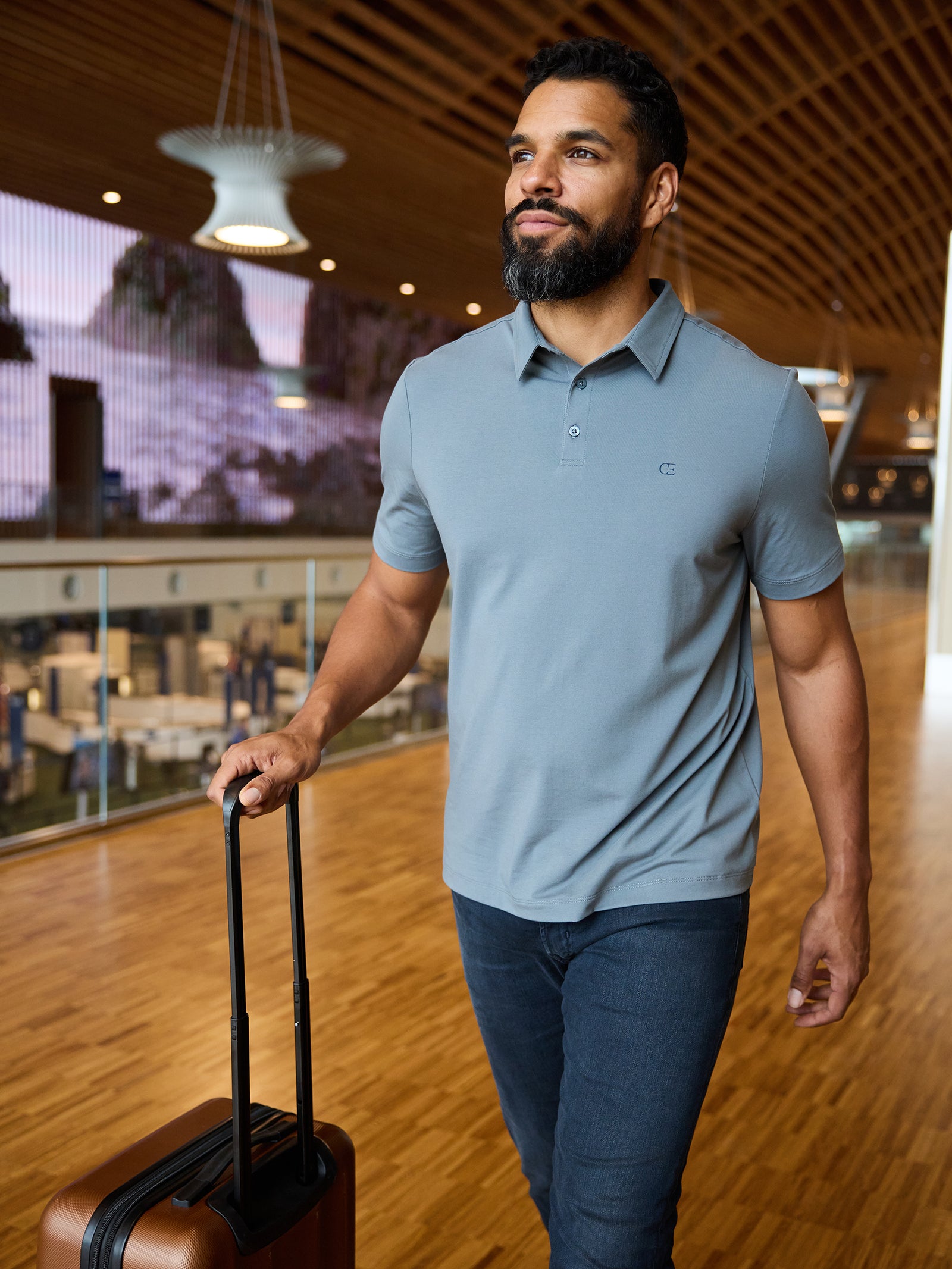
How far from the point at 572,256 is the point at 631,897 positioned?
678 mm

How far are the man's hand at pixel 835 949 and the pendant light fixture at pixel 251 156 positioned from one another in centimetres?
607

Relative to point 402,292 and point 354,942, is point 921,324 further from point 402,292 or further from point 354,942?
point 354,942

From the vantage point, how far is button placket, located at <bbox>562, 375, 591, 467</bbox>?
1.31m

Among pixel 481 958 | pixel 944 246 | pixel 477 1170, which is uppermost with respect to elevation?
pixel 944 246

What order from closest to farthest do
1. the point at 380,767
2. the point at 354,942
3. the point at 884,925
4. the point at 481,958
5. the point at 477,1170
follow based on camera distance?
the point at 481,958 → the point at 477,1170 → the point at 354,942 → the point at 884,925 → the point at 380,767

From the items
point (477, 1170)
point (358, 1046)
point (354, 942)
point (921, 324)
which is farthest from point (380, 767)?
point (921, 324)

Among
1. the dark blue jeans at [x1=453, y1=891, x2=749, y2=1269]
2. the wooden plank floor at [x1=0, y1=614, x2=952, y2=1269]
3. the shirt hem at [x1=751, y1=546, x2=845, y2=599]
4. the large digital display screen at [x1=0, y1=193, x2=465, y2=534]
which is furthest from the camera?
the large digital display screen at [x1=0, y1=193, x2=465, y2=534]

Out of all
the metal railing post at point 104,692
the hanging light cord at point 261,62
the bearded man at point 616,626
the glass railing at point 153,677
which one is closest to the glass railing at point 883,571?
the glass railing at point 153,677

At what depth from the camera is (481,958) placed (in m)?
1.43

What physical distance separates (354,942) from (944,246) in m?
12.9

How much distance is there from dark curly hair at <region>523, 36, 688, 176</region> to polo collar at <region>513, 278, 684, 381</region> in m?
0.15

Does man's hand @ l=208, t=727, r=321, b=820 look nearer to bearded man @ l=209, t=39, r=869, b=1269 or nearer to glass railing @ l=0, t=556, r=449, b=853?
bearded man @ l=209, t=39, r=869, b=1269

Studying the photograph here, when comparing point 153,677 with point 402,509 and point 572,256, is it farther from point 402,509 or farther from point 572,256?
point 572,256

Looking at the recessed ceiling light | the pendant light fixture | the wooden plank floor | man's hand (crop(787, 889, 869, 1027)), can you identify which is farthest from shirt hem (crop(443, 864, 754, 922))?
the recessed ceiling light
